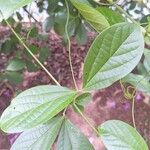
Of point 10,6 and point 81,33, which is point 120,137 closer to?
point 10,6

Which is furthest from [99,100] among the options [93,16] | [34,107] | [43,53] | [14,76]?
[34,107]

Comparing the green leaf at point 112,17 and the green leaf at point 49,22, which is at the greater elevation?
the green leaf at point 112,17

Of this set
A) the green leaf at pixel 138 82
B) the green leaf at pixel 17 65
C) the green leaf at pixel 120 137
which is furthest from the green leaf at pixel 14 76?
the green leaf at pixel 120 137

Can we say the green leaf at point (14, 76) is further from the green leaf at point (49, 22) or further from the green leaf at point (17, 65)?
the green leaf at point (49, 22)

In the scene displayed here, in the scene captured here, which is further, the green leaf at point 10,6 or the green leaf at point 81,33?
the green leaf at point 81,33

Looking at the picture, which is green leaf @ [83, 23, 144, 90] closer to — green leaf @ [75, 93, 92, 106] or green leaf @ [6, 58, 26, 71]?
green leaf @ [75, 93, 92, 106]

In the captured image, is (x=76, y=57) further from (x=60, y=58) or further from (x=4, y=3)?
(x=4, y=3)

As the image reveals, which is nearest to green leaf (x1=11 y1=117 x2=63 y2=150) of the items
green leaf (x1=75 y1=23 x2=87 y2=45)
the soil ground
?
green leaf (x1=75 y1=23 x2=87 y2=45)
